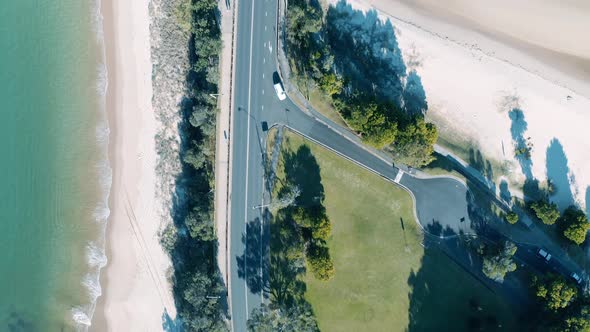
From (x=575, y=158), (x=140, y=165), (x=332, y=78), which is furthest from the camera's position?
(x=140, y=165)

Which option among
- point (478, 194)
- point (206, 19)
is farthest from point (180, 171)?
point (478, 194)

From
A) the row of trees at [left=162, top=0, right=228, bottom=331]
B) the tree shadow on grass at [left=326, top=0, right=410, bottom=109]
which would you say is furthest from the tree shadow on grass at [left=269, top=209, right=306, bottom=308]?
the tree shadow on grass at [left=326, top=0, right=410, bottom=109]

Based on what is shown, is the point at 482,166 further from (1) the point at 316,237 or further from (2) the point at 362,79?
(1) the point at 316,237

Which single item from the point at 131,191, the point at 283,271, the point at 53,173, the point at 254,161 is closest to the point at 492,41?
the point at 254,161

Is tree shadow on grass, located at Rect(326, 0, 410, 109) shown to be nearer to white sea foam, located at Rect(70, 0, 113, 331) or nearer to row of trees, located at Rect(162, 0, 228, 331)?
row of trees, located at Rect(162, 0, 228, 331)

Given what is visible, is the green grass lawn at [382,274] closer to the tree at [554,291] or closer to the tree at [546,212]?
the tree at [554,291]

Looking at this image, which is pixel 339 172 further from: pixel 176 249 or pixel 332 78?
pixel 176 249

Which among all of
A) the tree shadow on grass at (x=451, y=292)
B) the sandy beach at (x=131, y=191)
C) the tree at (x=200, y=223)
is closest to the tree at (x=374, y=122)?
the tree shadow on grass at (x=451, y=292)
